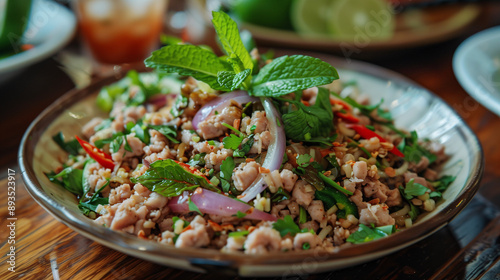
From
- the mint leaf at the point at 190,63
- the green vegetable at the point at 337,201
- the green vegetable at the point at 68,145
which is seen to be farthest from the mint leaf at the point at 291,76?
the green vegetable at the point at 68,145

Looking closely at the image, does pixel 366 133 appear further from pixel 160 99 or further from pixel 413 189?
pixel 160 99

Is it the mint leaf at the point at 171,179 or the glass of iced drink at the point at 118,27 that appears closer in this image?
the mint leaf at the point at 171,179

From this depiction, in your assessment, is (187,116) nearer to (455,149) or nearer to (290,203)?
(290,203)

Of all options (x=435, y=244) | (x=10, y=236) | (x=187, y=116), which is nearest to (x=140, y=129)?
(x=187, y=116)

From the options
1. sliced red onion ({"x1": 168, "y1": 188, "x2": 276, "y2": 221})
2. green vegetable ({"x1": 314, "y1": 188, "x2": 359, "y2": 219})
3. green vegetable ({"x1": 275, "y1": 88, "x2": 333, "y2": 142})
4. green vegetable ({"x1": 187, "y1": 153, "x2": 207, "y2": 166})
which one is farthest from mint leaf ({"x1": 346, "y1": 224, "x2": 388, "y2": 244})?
green vegetable ({"x1": 187, "y1": 153, "x2": 207, "y2": 166})

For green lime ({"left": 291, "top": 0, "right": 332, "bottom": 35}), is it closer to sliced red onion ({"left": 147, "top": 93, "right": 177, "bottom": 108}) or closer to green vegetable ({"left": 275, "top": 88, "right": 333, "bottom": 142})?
sliced red onion ({"left": 147, "top": 93, "right": 177, "bottom": 108})

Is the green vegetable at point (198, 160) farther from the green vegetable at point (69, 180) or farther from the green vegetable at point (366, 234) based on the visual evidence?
the green vegetable at point (366, 234)
